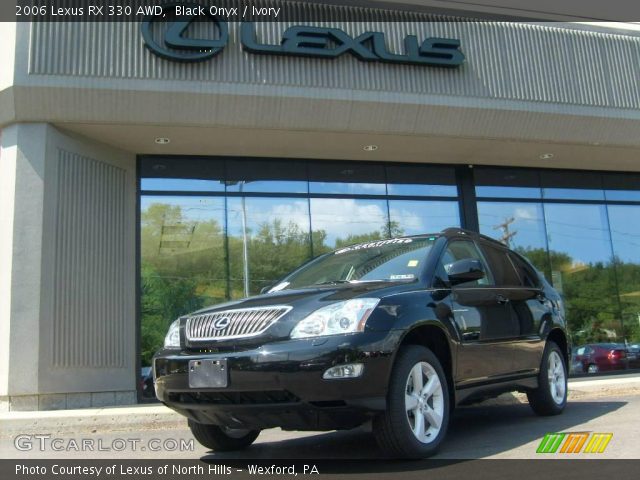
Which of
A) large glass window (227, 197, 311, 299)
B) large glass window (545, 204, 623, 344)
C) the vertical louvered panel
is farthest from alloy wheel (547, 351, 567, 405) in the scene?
large glass window (545, 204, 623, 344)

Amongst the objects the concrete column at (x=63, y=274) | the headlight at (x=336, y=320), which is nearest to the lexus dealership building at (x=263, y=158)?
the concrete column at (x=63, y=274)

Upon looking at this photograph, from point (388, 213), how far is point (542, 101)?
11.8ft

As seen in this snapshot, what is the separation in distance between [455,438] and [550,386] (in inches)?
62.4

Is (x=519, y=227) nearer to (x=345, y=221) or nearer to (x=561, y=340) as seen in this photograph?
(x=345, y=221)

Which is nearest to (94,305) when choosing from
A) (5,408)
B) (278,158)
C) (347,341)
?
(5,408)

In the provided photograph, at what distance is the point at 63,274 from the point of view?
10.4m

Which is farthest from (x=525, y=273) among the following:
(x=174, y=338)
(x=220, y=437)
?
(x=174, y=338)

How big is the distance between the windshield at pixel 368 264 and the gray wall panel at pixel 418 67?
5664 millimetres

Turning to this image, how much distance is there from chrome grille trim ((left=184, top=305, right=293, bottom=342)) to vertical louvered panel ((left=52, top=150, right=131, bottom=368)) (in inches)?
247

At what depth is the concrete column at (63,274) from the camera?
9742 millimetres

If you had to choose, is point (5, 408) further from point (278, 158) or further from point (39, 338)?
point (278, 158)

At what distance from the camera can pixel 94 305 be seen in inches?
427

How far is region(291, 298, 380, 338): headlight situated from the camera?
13.8 ft

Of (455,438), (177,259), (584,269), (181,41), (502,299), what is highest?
(181,41)
